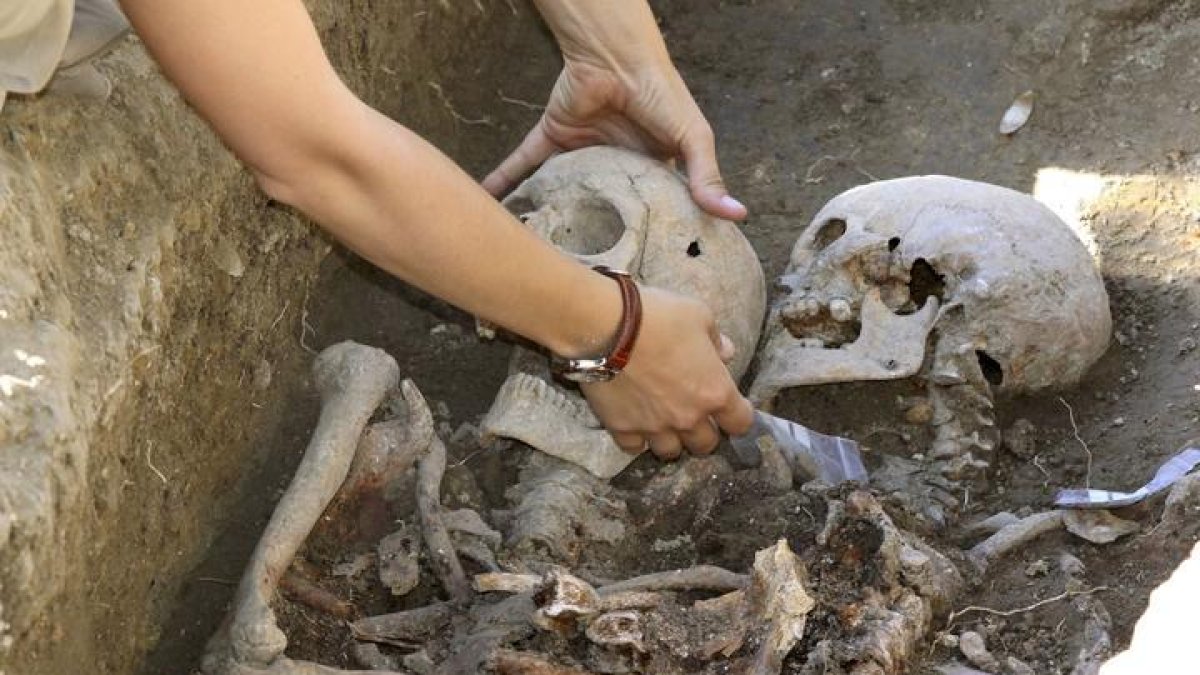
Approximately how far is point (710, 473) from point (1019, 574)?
617mm

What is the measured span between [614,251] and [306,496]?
802mm

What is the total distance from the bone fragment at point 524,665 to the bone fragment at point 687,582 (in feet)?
0.82

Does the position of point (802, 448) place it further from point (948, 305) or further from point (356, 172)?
point (356, 172)

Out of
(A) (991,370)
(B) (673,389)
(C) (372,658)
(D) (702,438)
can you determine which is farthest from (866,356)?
(C) (372,658)

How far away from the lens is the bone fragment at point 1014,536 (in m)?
2.74

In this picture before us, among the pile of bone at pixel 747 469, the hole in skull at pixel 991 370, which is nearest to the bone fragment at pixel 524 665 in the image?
the pile of bone at pixel 747 469

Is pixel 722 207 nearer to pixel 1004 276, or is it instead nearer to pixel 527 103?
pixel 1004 276

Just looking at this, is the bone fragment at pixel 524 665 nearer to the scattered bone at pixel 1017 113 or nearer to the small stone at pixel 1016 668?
the small stone at pixel 1016 668

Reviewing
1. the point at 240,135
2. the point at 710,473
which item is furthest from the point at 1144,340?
the point at 240,135

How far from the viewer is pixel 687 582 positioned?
2576mm

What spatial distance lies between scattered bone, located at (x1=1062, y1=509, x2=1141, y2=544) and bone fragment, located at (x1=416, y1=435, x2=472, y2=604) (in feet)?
3.65

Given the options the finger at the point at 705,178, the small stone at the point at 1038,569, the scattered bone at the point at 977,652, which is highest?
the finger at the point at 705,178

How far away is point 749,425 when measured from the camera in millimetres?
2977

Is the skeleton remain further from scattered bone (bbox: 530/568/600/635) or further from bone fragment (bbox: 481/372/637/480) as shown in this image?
scattered bone (bbox: 530/568/600/635)
